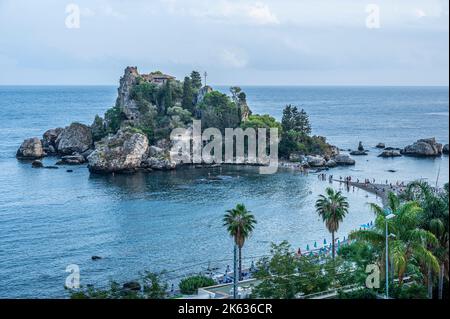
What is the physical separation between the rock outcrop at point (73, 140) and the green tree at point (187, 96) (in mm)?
19105

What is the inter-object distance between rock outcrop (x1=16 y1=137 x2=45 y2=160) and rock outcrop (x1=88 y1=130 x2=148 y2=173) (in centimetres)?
1744

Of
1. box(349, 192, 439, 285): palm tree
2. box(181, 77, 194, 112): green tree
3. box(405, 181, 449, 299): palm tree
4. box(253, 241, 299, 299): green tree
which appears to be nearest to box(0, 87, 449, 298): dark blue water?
box(253, 241, 299, 299): green tree

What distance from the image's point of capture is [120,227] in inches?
2356

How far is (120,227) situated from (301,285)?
115 feet

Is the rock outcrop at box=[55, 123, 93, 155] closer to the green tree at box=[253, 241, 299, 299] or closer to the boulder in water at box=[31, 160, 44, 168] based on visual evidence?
the boulder in water at box=[31, 160, 44, 168]

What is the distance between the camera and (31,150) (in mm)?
102938

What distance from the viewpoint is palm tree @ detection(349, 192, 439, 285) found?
2314 centimetres

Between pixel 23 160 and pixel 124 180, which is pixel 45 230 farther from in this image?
pixel 23 160

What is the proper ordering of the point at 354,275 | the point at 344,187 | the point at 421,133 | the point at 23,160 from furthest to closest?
the point at 421,133 → the point at 23,160 → the point at 344,187 → the point at 354,275

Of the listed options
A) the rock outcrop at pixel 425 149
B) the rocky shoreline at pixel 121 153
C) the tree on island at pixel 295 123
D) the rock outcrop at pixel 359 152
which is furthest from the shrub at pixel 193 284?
the rock outcrop at pixel 425 149

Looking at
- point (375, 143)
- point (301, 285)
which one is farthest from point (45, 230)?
point (375, 143)

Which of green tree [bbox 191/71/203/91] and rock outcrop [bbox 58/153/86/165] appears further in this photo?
green tree [bbox 191/71/203/91]

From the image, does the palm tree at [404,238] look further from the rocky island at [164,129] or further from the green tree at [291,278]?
the rocky island at [164,129]

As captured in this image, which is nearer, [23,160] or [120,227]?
[120,227]
